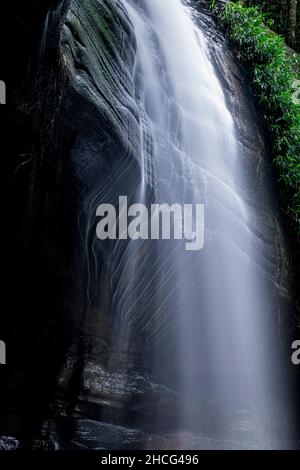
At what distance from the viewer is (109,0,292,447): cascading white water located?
516 cm

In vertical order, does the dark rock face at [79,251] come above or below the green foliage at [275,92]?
below

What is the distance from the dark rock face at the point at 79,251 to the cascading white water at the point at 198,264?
307 millimetres

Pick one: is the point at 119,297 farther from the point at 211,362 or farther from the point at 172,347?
the point at 211,362

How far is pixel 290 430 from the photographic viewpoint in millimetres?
7184

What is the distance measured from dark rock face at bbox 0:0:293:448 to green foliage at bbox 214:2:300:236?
338cm

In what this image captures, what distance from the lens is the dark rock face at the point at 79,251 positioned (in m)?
4.17
